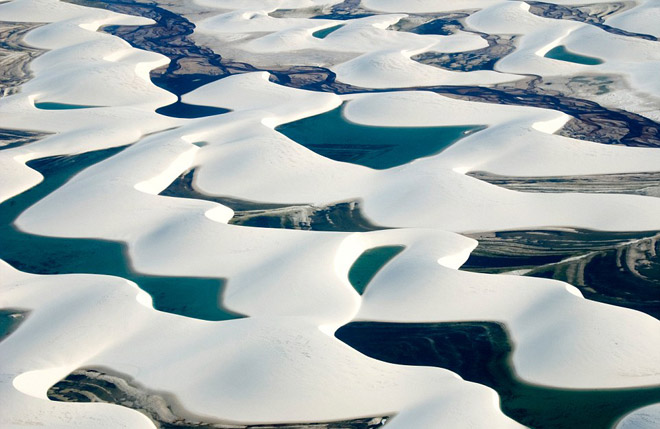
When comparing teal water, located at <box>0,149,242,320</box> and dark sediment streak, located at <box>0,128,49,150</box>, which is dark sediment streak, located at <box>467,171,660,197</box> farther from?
dark sediment streak, located at <box>0,128,49,150</box>

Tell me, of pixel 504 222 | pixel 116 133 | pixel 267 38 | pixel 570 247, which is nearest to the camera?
pixel 570 247

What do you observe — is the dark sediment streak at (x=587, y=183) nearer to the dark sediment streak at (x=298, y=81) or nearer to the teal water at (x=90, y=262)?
the dark sediment streak at (x=298, y=81)

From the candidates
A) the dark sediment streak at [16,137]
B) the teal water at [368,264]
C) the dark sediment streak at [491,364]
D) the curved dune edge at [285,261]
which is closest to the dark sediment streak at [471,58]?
the curved dune edge at [285,261]

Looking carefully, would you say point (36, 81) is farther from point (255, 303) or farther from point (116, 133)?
point (255, 303)

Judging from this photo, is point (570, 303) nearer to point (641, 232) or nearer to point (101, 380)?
point (641, 232)

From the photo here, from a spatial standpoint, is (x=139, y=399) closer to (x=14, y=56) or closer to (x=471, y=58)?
(x=471, y=58)

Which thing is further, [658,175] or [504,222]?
[658,175]

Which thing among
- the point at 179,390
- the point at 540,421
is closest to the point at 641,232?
the point at 540,421

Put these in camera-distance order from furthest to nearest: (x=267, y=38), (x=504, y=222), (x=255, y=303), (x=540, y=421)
Answer: (x=267, y=38) < (x=504, y=222) < (x=255, y=303) < (x=540, y=421)
